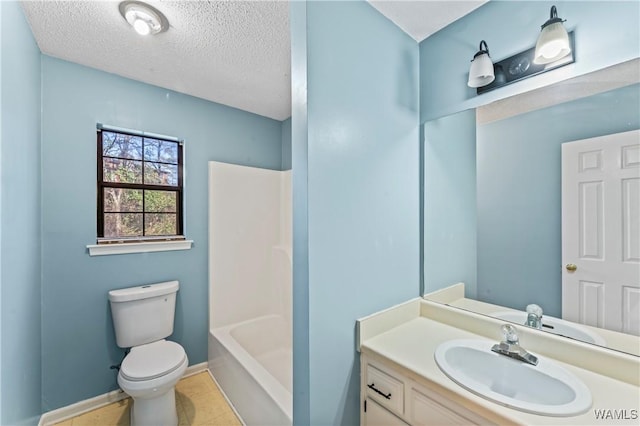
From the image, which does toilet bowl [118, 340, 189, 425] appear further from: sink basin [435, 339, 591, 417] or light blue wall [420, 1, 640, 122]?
light blue wall [420, 1, 640, 122]

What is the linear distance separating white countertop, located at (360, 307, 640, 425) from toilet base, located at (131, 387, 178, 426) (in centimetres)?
136

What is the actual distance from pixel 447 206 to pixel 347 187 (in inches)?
29.0

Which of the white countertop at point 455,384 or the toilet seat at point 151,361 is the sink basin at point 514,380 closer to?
the white countertop at point 455,384

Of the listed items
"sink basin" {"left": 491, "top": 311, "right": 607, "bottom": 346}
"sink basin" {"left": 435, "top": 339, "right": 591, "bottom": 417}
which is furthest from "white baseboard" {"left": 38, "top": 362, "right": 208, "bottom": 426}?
"sink basin" {"left": 491, "top": 311, "right": 607, "bottom": 346}

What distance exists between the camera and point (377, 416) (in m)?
1.22

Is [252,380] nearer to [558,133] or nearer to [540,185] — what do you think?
[540,185]

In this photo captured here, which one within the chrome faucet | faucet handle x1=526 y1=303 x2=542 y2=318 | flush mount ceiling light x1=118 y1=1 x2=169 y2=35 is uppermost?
flush mount ceiling light x1=118 y1=1 x2=169 y2=35

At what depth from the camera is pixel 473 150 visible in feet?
4.96

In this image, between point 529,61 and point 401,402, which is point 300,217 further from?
point 529,61

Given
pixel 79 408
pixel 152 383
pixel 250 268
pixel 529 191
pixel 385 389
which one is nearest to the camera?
pixel 385 389

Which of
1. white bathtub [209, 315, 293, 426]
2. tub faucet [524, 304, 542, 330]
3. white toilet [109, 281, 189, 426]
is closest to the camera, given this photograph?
tub faucet [524, 304, 542, 330]

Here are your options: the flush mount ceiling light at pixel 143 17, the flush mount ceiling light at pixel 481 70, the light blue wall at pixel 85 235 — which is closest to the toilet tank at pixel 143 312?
the light blue wall at pixel 85 235

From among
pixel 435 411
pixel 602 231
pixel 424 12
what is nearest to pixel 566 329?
pixel 602 231

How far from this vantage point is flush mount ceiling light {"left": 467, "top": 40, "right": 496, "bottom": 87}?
126cm
